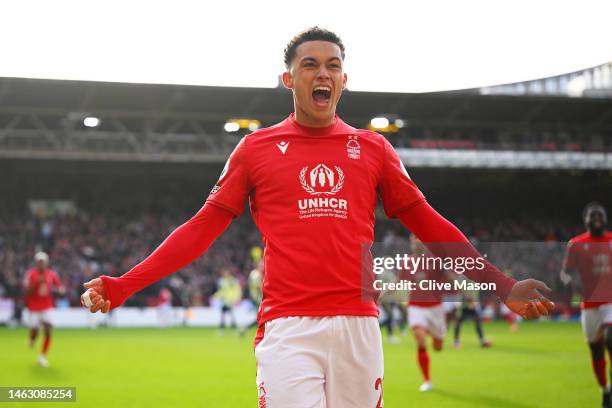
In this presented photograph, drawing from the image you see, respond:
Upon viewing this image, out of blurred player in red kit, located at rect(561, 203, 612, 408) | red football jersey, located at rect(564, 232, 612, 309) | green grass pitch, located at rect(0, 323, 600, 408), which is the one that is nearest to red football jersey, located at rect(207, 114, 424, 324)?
red football jersey, located at rect(564, 232, 612, 309)

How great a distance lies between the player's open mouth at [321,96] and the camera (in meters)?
3.92

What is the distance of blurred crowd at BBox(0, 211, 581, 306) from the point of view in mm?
33312

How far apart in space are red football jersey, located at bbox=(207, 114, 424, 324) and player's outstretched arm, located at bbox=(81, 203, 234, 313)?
10 centimetres

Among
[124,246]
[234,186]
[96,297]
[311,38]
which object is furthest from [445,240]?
[124,246]

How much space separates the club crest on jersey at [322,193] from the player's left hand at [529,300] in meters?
0.82

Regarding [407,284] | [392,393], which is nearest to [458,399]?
[392,393]

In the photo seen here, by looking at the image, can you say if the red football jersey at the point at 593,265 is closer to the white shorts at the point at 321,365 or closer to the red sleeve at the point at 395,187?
the red sleeve at the point at 395,187

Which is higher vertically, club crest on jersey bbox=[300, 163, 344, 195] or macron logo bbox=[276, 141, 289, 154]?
macron logo bbox=[276, 141, 289, 154]

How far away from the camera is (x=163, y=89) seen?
32469 mm

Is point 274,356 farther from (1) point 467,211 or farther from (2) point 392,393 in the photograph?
(1) point 467,211

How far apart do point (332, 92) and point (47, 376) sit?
12.0 meters
